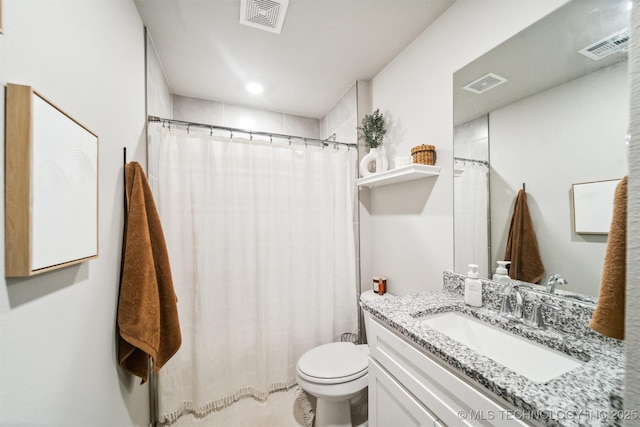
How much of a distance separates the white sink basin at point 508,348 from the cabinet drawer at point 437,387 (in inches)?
8.7

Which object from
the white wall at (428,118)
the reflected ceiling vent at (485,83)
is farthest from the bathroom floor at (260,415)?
the reflected ceiling vent at (485,83)

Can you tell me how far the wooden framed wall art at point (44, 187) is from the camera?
505 mm

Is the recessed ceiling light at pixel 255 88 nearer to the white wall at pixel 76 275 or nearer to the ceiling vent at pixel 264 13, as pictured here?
the ceiling vent at pixel 264 13

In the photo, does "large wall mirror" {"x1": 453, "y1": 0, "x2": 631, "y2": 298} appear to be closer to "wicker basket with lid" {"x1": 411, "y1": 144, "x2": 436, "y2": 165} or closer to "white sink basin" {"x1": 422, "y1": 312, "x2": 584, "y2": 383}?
"wicker basket with lid" {"x1": 411, "y1": 144, "x2": 436, "y2": 165}

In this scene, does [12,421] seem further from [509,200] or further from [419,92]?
[419,92]

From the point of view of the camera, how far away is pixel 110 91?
3.29 ft

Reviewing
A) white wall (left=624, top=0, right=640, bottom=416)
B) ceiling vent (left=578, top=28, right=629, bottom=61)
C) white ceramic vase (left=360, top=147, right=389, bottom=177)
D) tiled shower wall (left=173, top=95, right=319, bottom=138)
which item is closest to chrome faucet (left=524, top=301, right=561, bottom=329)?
white wall (left=624, top=0, right=640, bottom=416)

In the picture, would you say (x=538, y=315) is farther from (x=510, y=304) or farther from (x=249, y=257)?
(x=249, y=257)

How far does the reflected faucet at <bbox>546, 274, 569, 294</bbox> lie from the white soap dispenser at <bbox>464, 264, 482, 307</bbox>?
0.24 m

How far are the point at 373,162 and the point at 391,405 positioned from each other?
1.56m

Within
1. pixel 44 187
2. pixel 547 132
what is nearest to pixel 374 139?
pixel 547 132

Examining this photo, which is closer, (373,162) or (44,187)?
(44,187)

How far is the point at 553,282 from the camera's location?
0.95 meters

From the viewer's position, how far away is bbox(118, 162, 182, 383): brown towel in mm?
1003
